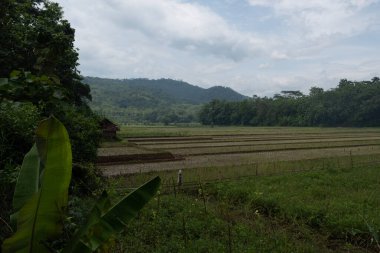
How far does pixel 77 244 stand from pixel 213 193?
9167mm

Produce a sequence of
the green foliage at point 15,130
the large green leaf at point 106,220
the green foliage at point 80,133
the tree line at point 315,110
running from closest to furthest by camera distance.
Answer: the large green leaf at point 106,220, the green foliage at point 15,130, the green foliage at point 80,133, the tree line at point 315,110

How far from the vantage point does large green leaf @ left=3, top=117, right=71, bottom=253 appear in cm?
296

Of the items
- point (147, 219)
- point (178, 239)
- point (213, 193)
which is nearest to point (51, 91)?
point (147, 219)

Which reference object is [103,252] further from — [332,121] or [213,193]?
[332,121]

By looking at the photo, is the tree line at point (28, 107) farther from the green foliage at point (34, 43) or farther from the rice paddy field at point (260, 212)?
the rice paddy field at point (260, 212)

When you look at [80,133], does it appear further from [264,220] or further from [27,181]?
[27,181]

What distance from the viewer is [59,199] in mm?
3061

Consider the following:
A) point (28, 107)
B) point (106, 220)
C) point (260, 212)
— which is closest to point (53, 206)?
point (106, 220)

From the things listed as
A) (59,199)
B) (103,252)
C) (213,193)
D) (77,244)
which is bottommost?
(213,193)

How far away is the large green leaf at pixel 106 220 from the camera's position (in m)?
3.14

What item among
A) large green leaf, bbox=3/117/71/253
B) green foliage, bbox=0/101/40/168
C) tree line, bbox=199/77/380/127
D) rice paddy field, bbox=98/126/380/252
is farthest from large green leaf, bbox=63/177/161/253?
tree line, bbox=199/77/380/127

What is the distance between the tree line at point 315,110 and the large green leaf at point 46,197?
7830 cm

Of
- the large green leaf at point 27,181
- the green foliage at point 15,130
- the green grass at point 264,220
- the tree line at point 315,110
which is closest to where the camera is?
the large green leaf at point 27,181

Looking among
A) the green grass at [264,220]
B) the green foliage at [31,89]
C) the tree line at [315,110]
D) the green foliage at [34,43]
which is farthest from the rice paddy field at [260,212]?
the tree line at [315,110]
